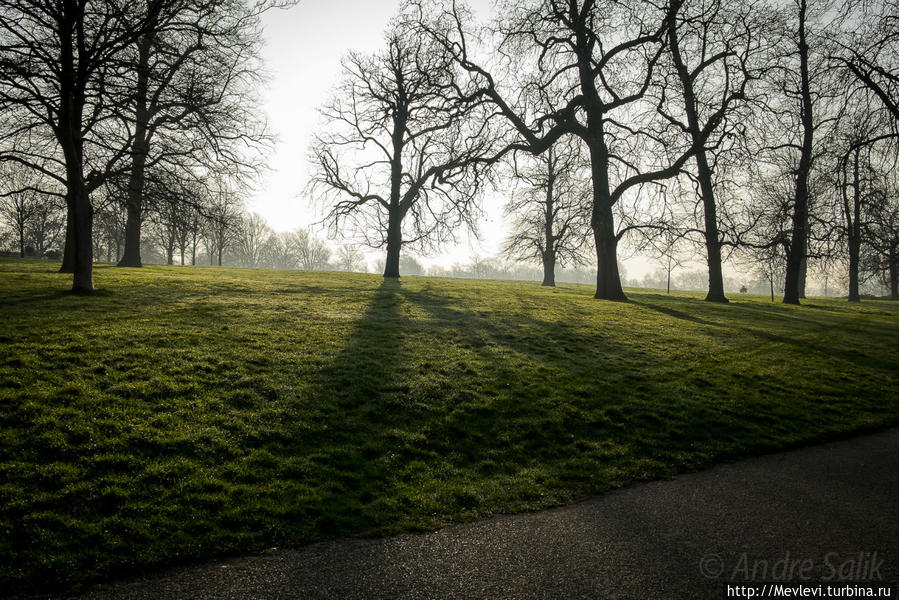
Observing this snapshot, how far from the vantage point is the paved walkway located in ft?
11.7

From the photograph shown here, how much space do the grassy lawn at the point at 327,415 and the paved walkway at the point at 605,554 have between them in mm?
319

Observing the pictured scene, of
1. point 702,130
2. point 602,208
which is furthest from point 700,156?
point 602,208

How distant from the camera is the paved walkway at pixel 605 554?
11.7 ft

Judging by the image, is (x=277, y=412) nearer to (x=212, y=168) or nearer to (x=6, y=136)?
(x=212, y=168)

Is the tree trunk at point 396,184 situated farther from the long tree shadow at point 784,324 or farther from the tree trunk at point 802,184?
the tree trunk at point 802,184

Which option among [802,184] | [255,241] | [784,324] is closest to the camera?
[802,184]

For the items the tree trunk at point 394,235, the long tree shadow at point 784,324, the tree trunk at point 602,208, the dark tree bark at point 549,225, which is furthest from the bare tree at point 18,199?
the dark tree bark at point 549,225

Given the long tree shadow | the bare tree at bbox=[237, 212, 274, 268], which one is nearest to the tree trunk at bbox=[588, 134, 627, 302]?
the long tree shadow

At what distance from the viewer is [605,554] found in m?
4.09

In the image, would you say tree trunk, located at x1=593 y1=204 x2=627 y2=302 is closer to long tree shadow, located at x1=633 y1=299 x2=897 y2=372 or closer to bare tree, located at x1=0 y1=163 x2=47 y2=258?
long tree shadow, located at x1=633 y1=299 x2=897 y2=372

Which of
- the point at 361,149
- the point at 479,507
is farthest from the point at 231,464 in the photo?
the point at 361,149

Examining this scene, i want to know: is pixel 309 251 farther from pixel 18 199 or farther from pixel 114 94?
pixel 114 94

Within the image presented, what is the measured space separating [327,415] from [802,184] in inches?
784

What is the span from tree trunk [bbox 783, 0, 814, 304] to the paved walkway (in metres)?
13.0
